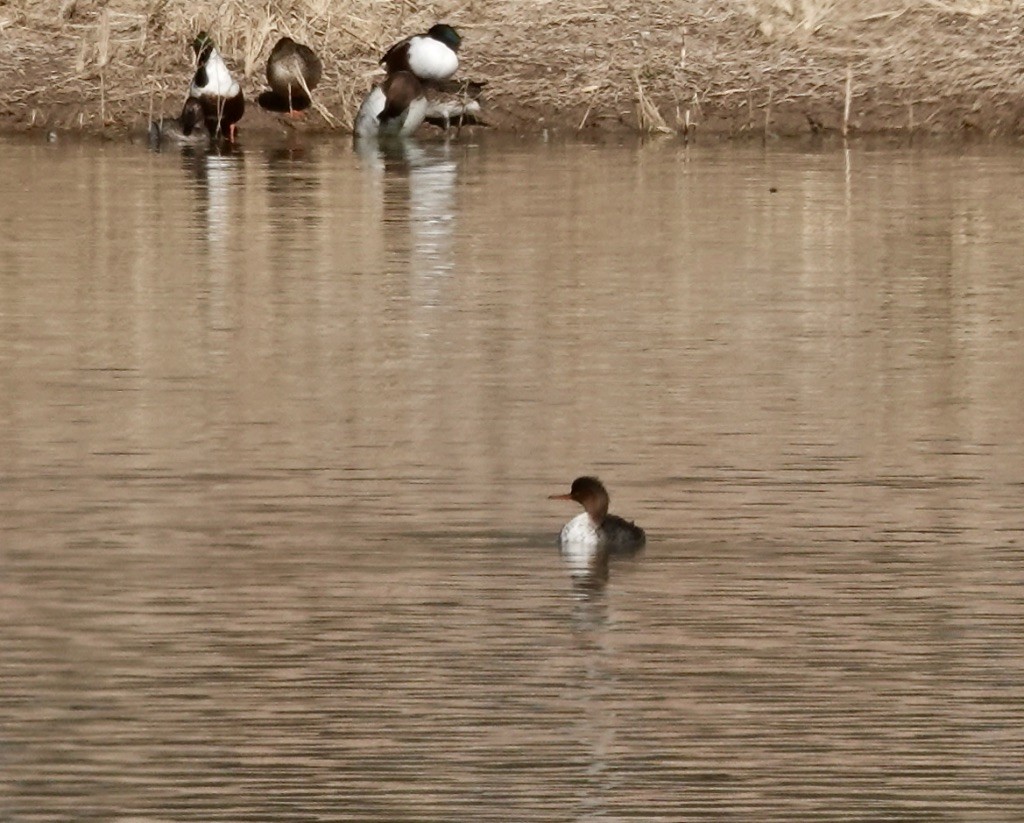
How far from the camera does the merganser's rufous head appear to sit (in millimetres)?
8305

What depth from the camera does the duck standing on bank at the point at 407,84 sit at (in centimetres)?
2298

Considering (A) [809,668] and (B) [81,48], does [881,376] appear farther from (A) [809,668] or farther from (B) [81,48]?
(B) [81,48]

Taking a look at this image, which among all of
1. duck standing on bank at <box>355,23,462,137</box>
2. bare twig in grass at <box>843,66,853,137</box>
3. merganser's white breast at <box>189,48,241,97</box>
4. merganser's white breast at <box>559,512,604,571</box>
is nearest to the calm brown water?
merganser's white breast at <box>559,512,604,571</box>

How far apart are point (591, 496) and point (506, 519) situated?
35 centimetres

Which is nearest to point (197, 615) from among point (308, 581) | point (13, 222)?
point (308, 581)

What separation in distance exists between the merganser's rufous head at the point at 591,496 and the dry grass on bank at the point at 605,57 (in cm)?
1490

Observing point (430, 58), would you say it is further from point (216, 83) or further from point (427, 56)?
point (216, 83)

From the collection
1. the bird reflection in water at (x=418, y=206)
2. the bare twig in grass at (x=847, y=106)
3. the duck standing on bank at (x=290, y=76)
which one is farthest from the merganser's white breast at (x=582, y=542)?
A: the duck standing on bank at (x=290, y=76)

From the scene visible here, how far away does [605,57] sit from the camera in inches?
958

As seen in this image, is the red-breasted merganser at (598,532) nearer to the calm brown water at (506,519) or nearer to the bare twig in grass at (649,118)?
the calm brown water at (506,519)

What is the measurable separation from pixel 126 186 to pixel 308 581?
11.4 metres

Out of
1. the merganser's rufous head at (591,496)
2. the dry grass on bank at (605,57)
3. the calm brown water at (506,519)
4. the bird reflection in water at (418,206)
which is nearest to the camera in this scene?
the calm brown water at (506,519)

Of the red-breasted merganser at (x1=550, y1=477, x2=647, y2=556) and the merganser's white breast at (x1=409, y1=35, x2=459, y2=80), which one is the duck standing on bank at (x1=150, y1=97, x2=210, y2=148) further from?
the red-breasted merganser at (x1=550, y1=477, x2=647, y2=556)

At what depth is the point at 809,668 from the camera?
6961 mm
